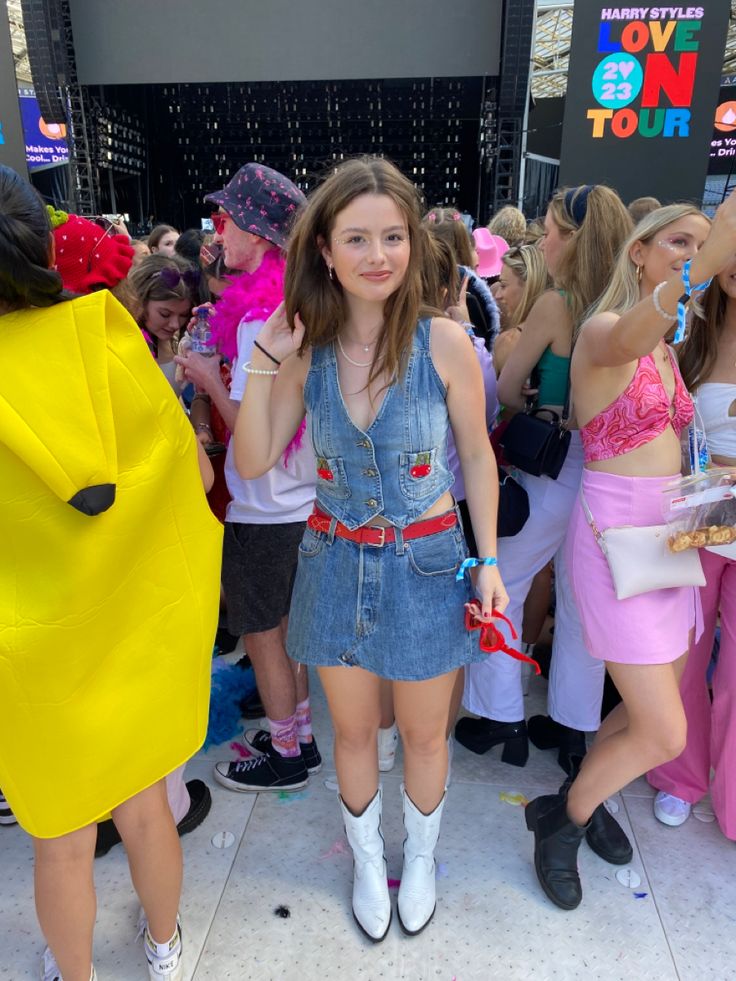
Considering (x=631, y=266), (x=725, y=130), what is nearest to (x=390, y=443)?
(x=631, y=266)

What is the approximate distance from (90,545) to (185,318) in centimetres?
173

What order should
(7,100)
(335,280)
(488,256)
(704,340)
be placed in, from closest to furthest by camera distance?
(335,280), (704,340), (488,256), (7,100)

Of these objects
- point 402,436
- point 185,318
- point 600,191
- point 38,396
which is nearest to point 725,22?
point 600,191

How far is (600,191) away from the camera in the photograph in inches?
85.8

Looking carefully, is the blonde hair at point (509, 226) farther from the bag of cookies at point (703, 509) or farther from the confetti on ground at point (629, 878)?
the confetti on ground at point (629, 878)

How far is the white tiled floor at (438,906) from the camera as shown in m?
1.74

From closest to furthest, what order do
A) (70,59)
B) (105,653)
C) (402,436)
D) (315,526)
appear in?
(105,653) → (402,436) → (315,526) → (70,59)

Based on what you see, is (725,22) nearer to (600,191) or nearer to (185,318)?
(600,191)

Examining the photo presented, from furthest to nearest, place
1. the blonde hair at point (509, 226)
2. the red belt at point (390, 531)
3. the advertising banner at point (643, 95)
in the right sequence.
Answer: the advertising banner at point (643, 95) → the blonde hair at point (509, 226) → the red belt at point (390, 531)

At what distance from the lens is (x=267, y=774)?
7.75ft

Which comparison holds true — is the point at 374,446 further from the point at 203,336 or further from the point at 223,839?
the point at 223,839

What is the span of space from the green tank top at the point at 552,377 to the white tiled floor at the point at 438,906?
1.35 meters

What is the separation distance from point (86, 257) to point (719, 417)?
1.93 metres

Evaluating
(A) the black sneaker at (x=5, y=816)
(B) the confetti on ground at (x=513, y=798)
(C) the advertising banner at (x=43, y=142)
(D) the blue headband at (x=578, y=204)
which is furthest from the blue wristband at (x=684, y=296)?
(C) the advertising banner at (x=43, y=142)
